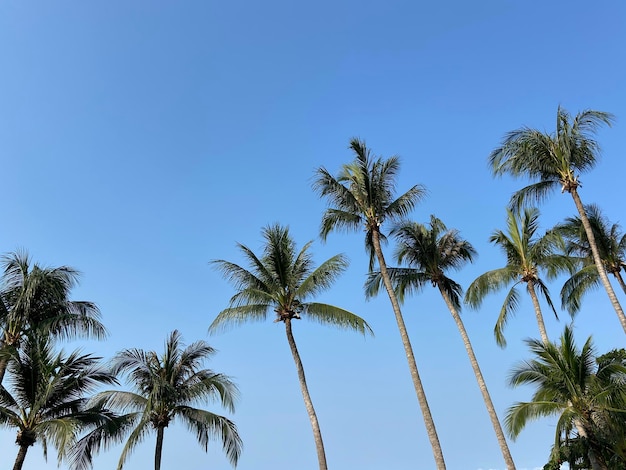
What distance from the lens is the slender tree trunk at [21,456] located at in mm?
15336

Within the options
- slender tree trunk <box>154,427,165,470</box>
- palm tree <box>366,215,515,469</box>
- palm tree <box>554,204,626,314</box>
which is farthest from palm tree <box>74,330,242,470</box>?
palm tree <box>554,204,626,314</box>

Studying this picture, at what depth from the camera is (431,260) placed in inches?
899

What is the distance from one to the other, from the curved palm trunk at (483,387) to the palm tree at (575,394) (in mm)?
3019

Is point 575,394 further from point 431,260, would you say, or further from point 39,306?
point 39,306

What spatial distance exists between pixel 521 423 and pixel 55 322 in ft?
58.6

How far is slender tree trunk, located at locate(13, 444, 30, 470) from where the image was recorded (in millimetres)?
15336

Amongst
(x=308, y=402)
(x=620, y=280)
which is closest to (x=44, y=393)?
(x=308, y=402)

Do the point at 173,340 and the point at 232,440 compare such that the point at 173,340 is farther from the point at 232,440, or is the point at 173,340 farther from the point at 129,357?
the point at 232,440

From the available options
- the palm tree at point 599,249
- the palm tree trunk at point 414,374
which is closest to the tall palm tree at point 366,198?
the palm tree trunk at point 414,374

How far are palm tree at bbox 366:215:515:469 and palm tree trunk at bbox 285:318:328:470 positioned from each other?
5.10m

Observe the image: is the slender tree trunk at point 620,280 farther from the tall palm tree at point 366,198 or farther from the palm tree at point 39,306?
the palm tree at point 39,306

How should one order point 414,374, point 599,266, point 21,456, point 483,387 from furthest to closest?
point 483,387
point 599,266
point 414,374
point 21,456

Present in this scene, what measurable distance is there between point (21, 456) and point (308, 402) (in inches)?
383

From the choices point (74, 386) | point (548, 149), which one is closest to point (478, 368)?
point (548, 149)
